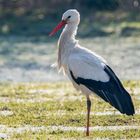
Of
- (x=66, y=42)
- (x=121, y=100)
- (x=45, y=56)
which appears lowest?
(x=45, y=56)

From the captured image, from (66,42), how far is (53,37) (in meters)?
18.7

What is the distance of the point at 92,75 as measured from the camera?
39.7 ft

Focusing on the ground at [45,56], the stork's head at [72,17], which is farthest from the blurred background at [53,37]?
the stork's head at [72,17]

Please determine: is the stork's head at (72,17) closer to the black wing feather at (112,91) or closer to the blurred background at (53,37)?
the black wing feather at (112,91)

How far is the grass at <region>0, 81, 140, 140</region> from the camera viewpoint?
1167 cm

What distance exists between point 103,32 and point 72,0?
4.34 metres

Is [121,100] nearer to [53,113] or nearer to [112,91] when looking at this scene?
[112,91]

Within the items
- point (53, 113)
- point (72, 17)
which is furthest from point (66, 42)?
point (53, 113)

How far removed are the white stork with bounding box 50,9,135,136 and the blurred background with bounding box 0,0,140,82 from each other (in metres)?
9.81

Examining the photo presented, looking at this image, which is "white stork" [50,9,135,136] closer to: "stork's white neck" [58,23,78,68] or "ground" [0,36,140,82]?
"stork's white neck" [58,23,78,68]

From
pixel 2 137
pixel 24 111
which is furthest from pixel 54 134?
pixel 24 111

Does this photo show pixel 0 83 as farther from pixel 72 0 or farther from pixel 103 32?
pixel 72 0

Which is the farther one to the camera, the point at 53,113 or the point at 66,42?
the point at 53,113

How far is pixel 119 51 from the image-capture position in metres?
27.7
